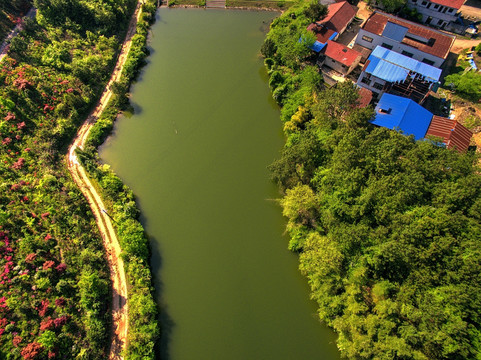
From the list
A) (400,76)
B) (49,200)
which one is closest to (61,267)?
(49,200)

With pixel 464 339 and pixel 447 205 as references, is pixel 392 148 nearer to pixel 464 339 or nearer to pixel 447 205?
pixel 447 205

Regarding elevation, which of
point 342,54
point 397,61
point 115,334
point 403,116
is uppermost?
point 397,61

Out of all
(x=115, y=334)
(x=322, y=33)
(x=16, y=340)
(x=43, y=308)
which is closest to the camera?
(x=16, y=340)

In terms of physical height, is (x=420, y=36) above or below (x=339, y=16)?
below

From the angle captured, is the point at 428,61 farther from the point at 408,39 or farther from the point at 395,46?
the point at 395,46

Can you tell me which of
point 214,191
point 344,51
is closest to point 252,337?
point 214,191

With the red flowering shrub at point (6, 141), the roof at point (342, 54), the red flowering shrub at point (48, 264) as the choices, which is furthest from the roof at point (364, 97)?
the red flowering shrub at point (6, 141)

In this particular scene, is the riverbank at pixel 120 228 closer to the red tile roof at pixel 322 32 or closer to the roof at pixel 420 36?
the red tile roof at pixel 322 32

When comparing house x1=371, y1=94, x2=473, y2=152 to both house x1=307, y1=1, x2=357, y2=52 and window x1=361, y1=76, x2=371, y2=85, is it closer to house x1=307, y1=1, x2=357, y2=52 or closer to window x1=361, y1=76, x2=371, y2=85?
window x1=361, y1=76, x2=371, y2=85
